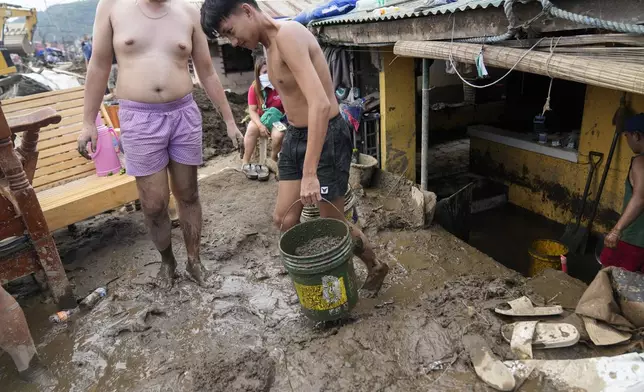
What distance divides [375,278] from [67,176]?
3750mm

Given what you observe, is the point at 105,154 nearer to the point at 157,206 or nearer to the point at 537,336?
the point at 157,206

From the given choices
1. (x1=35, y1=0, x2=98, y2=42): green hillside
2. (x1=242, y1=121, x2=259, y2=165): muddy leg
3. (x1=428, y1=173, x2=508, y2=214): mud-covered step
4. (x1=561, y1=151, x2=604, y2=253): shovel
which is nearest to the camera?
(x1=561, y1=151, x2=604, y2=253): shovel

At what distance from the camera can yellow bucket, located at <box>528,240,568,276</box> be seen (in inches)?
182

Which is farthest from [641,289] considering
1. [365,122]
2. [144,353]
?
[365,122]

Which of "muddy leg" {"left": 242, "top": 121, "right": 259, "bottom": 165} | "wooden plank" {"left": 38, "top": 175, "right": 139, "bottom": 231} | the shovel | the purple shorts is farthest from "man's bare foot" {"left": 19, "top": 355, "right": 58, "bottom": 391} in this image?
the shovel

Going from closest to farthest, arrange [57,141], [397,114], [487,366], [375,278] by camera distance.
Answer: [487,366]
[375,278]
[57,141]
[397,114]

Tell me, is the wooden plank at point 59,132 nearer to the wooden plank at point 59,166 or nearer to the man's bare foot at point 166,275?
the wooden plank at point 59,166

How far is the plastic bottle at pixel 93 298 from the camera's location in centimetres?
343

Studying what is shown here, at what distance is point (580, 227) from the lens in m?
5.60

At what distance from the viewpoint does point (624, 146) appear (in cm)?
476

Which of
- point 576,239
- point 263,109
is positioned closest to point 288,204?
point 263,109

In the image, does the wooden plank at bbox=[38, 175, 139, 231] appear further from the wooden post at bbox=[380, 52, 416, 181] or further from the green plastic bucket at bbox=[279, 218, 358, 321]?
the wooden post at bbox=[380, 52, 416, 181]

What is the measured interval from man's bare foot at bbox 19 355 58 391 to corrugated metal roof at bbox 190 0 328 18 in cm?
1069

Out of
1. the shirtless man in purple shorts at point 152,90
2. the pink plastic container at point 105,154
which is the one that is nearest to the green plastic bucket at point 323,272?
the shirtless man in purple shorts at point 152,90
